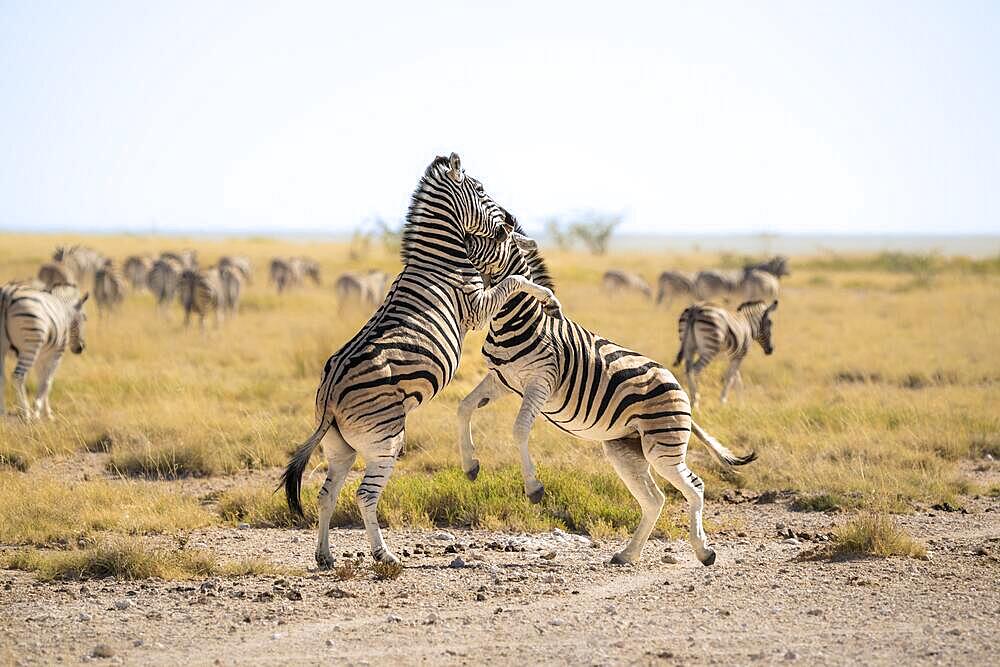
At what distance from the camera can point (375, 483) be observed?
6.80 metres

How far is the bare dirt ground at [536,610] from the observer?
5.39 metres

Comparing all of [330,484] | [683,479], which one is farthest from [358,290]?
[683,479]

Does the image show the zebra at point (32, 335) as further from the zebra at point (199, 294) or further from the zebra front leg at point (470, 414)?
the zebra at point (199, 294)

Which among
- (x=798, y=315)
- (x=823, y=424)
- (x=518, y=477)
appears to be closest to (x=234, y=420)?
(x=518, y=477)

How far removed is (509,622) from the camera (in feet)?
19.4

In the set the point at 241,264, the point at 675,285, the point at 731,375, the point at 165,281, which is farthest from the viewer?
the point at 241,264

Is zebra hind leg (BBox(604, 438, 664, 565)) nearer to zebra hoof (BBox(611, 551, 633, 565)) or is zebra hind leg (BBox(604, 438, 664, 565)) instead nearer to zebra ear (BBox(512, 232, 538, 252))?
zebra hoof (BBox(611, 551, 633, 565))

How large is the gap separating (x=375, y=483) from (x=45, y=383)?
7.46m

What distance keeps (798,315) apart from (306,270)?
18470 mm

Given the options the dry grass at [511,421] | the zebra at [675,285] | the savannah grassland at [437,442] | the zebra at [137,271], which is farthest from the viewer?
the zebra at [137,271]

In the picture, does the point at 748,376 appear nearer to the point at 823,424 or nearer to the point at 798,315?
the point at 823,424

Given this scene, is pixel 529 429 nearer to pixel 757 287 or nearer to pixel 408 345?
pixel 408 345

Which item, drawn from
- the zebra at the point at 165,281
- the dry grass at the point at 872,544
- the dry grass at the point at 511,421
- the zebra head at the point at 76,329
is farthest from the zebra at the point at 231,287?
the dry grass at the point at 872,544

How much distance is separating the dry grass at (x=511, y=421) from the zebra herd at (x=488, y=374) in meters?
1.19
